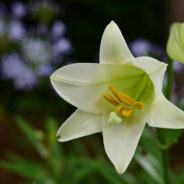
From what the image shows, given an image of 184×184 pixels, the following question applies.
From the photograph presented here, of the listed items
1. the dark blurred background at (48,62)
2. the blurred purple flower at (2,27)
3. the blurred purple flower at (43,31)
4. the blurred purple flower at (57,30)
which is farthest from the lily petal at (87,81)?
the blurred purple flower at (2,27)

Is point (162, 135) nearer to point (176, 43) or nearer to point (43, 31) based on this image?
point (176, 43)

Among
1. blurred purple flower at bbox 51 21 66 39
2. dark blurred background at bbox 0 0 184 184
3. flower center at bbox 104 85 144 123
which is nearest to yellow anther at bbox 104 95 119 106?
flower center at bbox 104 85 144 123

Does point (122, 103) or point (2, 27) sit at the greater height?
point (122, 103)

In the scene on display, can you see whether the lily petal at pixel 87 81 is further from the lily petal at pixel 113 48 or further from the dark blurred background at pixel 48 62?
the dark blurred background at pixel 48 62

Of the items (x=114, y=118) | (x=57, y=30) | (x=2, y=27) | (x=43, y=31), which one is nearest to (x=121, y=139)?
(x=114, y=118)

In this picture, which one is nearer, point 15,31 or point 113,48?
point 113,48

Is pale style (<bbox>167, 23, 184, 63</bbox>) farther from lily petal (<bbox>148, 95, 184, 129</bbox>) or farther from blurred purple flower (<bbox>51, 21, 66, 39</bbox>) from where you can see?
blurred purple flower (<bbox>51, 21, 66, 39</bbox>)

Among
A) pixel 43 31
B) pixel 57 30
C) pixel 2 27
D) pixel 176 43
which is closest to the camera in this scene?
pixel 176 43

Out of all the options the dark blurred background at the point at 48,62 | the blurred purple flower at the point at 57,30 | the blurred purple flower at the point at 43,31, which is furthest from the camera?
the blurred purple flower at the point at 43,31
